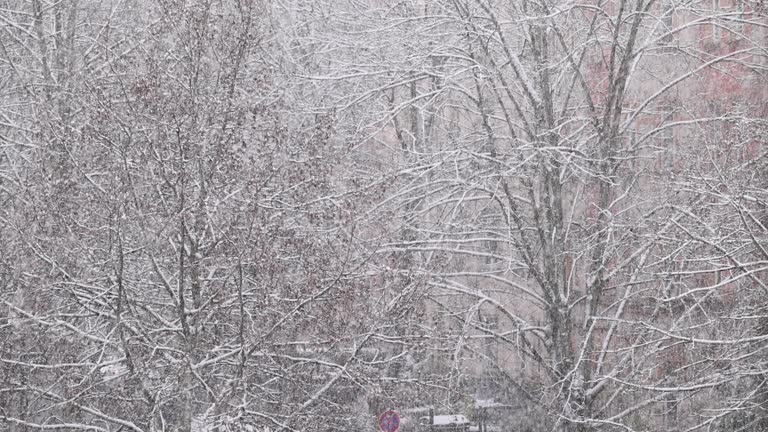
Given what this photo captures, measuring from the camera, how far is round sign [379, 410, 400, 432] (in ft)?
37.2

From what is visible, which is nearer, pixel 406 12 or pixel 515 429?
pixel 406 12

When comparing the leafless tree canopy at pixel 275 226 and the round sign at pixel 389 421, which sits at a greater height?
the leafless tree canopy at pixel 275 226

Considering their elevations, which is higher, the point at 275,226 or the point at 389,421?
the point at 275,226

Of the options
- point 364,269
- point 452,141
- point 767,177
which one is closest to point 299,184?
point 364,269

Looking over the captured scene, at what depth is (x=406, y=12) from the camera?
1527cm

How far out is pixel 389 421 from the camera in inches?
450

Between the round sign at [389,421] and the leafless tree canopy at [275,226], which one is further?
the round sign at [389,421]

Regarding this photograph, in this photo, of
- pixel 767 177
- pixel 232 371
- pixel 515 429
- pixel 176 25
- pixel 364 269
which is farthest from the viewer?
pixel 515 429

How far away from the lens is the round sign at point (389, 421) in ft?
37.2

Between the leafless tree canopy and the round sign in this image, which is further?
the round sign

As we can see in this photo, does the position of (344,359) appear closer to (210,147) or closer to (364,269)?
(364,269)

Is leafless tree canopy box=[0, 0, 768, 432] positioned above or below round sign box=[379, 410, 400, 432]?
above

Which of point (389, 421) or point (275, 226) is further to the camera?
point (389, 421)

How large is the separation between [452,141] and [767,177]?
5008 mm
